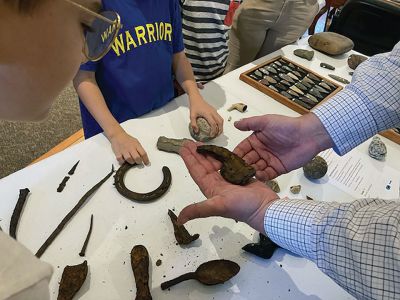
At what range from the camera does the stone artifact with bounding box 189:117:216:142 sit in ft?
4.93

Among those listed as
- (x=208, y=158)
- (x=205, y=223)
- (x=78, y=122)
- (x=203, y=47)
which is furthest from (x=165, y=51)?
(x=78, y=122)

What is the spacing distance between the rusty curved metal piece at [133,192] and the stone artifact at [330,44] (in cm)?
151

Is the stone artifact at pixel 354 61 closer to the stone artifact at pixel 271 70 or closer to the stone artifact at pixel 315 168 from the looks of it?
the stone artifact at pixel 271 70

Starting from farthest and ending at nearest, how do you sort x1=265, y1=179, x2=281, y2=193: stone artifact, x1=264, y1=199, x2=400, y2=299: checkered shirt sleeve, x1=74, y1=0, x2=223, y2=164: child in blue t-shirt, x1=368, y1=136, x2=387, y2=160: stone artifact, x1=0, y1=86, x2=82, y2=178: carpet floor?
x1=0, y1=86, x2=82, y2=178: carpet floor, x1=368, y1=136, x2=387, y2=160: stone artifact, x1=74, y1=0, x2=223, y2=164: child in blue t-shirt, x1=265, y1=179, x2=281, y2=193: stone artifact, x1=264, y1=199, x2=400, y2=299: checkered shirt sleeve

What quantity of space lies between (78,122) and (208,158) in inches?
75.8

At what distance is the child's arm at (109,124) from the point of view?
→ 1.35 metres

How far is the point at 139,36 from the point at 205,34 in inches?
22.3

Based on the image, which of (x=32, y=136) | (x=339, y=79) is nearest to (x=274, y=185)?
(x=339, y=79)

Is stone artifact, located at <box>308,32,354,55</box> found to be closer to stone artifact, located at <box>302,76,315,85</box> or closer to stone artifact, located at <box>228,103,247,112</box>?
stone artifact, located at <box>302,76,315,85</box>

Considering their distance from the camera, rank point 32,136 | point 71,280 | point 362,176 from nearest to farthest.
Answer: point 71,280 < point 362,176 < point 32,136

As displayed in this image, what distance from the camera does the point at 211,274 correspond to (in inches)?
40.3

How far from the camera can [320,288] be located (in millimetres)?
1067

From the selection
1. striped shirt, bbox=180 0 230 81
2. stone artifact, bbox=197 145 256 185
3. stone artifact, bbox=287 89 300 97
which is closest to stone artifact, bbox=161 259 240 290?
stone artifact, bbox=197 145 256 185

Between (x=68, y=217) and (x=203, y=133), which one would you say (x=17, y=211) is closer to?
(x=68, y=217)
